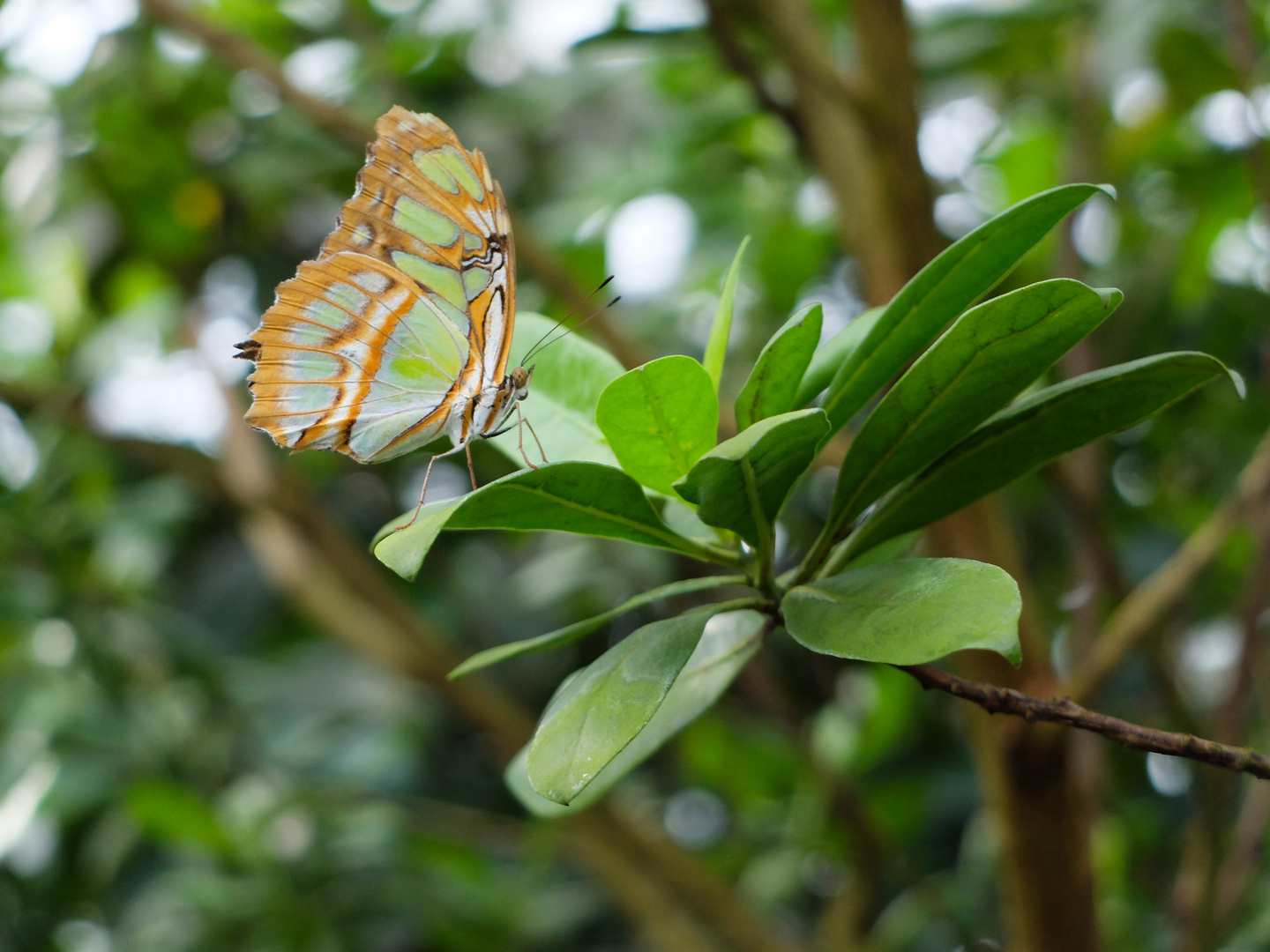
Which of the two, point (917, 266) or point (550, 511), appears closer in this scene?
point (550, 511)

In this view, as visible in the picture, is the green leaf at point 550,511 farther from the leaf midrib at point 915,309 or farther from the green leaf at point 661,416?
the leaf midrib at point 915,309

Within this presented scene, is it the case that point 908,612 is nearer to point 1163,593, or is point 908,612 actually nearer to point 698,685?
point 698,685

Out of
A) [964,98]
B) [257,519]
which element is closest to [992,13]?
[964,98]

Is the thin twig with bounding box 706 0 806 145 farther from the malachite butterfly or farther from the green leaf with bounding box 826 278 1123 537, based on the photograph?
the green leaf with bounding box 826 278 1123 537

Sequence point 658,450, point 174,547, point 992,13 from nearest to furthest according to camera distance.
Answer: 1. point 658,450
2. point 992,13
3. point 174,547

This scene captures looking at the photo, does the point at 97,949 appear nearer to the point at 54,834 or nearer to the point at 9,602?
the point at 54,834

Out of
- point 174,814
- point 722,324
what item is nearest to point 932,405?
point 722,324

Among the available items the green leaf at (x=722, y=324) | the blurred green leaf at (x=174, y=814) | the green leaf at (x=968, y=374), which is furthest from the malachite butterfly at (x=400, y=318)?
the blurred green leaf at (x=174, y=814)
